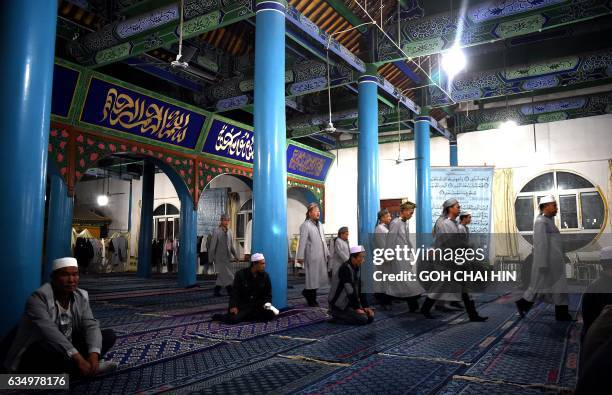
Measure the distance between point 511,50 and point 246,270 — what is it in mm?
Result: 6686

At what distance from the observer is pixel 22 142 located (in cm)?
275

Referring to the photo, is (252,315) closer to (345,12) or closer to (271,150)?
(271,150)

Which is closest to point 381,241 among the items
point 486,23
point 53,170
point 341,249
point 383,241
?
point 383,241

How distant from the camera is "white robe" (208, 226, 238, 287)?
6.76m

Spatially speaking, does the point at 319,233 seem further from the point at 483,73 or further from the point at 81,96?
the point at 483,73

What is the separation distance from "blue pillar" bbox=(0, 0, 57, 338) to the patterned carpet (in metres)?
0.76

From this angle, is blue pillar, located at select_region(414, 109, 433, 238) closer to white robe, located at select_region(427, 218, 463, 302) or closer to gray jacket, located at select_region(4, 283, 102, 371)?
white robe, located at select_region(427, 218, 463, 302)

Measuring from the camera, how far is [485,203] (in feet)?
27.8

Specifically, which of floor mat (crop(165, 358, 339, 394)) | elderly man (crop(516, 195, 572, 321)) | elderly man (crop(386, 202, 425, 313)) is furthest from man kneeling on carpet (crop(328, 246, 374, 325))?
elderly man (crop(516, 195, 572, 321))

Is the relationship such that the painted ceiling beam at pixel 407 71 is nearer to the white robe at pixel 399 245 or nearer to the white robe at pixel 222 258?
the white robe at pixel 399 245

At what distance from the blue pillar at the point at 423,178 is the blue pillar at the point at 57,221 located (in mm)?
6007

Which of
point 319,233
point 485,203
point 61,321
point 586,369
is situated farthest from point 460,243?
point 485,203

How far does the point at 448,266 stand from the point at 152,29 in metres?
4.54

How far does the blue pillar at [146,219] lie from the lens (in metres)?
10.2
